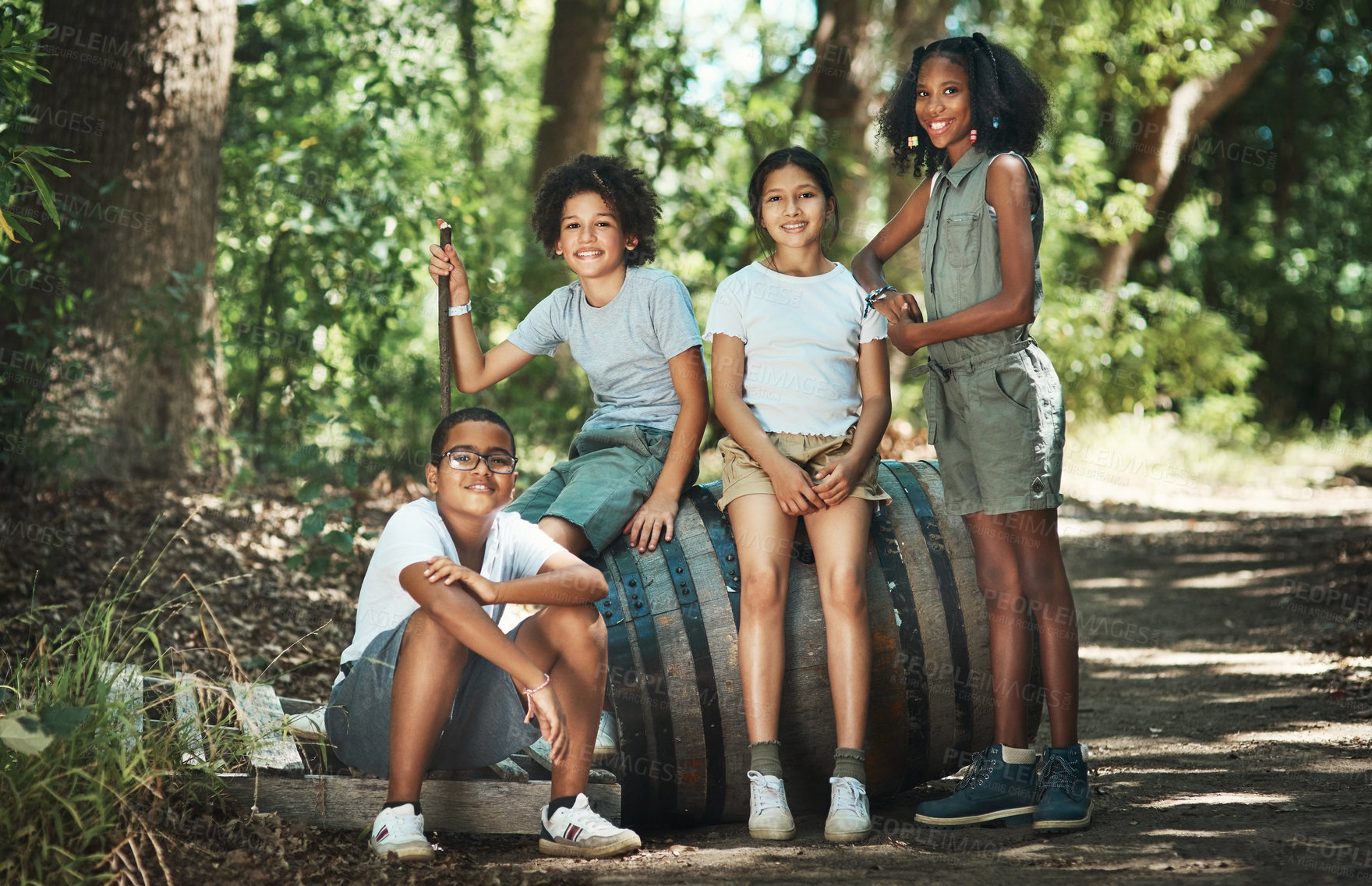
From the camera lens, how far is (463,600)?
2855mm

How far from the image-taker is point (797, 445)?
3.35 meters

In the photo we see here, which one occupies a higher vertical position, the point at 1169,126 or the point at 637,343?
the point at 1169,126

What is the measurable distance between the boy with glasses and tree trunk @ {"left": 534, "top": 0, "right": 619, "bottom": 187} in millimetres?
5562

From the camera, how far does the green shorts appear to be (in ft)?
10.9

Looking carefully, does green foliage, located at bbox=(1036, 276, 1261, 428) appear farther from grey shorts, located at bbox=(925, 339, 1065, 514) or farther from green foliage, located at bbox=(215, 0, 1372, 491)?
grey shorts, located at bbox=(925, 339, 1065, 514)

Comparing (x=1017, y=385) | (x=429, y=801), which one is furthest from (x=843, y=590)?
(x=429, y=801)

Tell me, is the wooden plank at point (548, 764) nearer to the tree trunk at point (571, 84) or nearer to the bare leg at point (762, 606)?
the bare leg at point (762, 606)

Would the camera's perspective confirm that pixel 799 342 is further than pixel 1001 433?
Yes

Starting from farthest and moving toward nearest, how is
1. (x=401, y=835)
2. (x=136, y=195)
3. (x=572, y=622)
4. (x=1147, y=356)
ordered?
(x=1147, y=356), (x=136, y=195), (x=572, y=622), (x=401, y=835)

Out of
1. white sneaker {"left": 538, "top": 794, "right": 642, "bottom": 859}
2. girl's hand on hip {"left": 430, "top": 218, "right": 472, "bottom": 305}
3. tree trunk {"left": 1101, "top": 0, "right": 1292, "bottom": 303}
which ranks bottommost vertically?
white sneaker {"left": 538, "top": 794, "right": 642, "bottom": 859}

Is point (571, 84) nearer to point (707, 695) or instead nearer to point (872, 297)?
point (872, 297)

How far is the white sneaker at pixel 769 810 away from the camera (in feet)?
A: 9.90

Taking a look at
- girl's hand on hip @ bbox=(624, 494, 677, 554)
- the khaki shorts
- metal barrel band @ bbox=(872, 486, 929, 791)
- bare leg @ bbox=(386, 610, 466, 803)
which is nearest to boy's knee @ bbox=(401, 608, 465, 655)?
bare leg @ bbox=(386, 610, 466, 803)

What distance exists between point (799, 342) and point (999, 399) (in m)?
0.58
